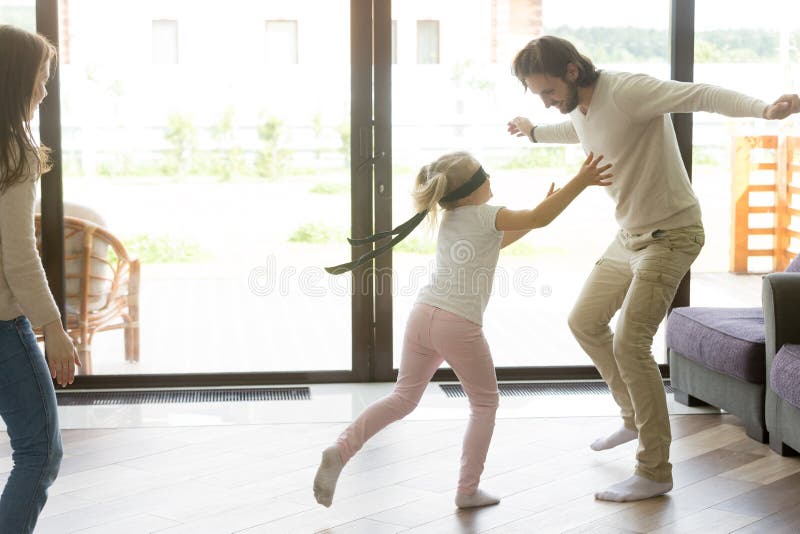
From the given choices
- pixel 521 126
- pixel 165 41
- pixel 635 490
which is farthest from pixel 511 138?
pixel 635 490

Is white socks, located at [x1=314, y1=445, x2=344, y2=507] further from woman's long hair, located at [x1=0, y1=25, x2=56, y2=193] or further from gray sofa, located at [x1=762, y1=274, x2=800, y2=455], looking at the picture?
gray sofa, located at [x1=762, y1=274, x2=800, y2=455]

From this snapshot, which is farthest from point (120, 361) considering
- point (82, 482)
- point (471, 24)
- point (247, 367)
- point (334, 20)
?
point (471, 24)

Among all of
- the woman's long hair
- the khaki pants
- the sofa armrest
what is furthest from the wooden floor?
the woman's long hair

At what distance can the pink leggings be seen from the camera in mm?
3031

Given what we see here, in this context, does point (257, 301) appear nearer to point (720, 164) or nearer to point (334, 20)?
point (334, 20)

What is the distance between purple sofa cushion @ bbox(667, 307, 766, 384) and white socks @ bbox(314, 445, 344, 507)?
1.61 metres

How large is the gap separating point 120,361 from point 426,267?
56.8 inches

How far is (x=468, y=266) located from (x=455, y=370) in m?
0.31

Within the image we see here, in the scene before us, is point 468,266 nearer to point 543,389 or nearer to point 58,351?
point 58,351

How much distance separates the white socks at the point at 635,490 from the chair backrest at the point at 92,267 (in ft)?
8.10

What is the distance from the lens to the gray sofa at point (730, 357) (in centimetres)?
371

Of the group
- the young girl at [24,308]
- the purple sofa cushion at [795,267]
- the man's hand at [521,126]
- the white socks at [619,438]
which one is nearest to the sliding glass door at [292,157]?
the purple sofa cushion at [795,267]

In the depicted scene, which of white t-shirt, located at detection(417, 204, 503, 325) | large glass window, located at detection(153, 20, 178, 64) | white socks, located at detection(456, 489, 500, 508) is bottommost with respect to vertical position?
white socks, located at detection(456, 489, 500, 508)

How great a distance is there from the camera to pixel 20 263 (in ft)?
7.06
